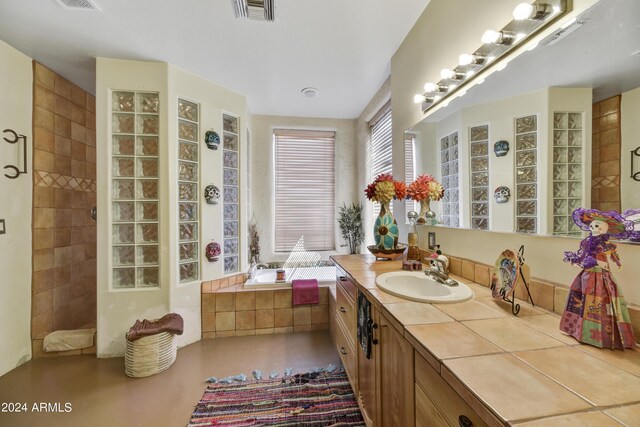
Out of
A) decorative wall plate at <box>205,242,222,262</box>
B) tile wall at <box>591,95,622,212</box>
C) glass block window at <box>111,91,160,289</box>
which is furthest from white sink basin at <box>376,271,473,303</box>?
glass block window at <box>111,91,160,289</box>

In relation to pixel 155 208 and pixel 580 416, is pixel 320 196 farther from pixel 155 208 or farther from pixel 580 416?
pixel 580 416

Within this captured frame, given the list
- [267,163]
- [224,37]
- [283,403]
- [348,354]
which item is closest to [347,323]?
[348,354]

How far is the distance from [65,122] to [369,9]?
2913mm

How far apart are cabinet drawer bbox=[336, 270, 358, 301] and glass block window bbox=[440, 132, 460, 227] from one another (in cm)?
67

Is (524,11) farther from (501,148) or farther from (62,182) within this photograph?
(62,182)

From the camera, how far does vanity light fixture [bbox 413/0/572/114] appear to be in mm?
895

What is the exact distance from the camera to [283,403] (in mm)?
1618

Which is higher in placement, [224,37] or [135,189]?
[224,37]

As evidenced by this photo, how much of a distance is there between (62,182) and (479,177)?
11.2ft

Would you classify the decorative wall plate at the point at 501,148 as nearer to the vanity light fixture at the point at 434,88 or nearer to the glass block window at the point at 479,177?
the glass block window at the point at 479,177

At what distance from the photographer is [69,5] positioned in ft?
5.04

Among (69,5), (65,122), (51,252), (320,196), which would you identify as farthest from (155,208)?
(320,196)

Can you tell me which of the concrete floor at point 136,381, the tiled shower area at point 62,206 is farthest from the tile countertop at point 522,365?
the tiled shower area at point 62,206

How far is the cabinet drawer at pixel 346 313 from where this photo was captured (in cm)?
148
